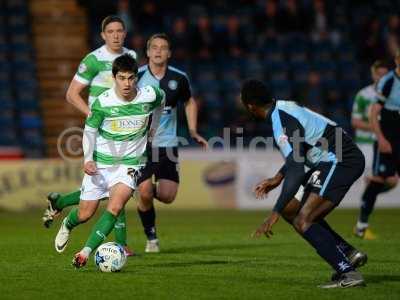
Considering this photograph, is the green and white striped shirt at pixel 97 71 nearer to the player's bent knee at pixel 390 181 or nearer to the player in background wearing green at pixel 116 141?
the player in background wearing green at pixel 116 141

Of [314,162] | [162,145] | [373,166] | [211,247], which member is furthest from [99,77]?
[373,166]

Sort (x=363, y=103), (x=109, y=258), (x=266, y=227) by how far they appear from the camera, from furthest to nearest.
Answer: (x=363, y=103)
(x=109, y=258)
(x=266, y=227)

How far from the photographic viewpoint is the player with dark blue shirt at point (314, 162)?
8.08 metres

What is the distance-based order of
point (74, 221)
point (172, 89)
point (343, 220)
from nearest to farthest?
1. point (74, 221)
2. point (172, 89)
3. point (343, 220)

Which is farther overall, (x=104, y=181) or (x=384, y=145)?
(x=384, y=145)

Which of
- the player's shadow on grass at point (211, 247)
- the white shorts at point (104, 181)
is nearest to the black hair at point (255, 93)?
the white shorts at point (104, 181)

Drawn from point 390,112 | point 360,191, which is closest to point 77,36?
point 360,191

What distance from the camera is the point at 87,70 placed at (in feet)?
35.3

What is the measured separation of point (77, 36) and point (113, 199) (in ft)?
46.0

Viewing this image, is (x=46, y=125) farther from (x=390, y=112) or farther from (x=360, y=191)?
(x=390, y=112)

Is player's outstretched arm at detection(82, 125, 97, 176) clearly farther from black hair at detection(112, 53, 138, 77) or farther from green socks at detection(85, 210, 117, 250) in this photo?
black hair at detection(112, 53, 138, 77)

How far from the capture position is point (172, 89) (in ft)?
37.5

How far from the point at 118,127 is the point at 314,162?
1.96 m

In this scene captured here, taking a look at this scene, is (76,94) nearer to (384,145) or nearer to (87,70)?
(87,70)
